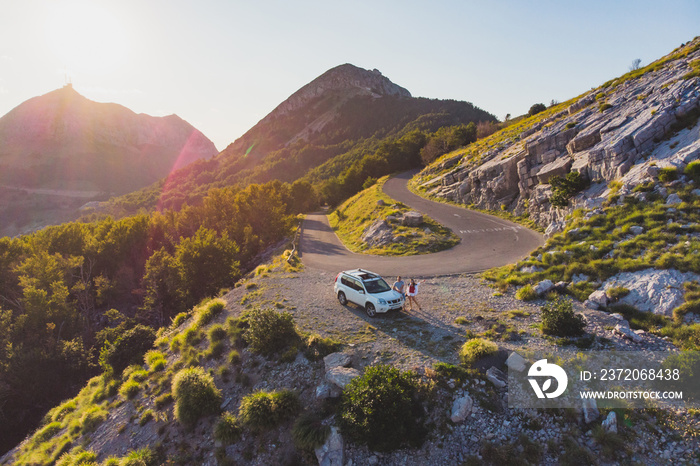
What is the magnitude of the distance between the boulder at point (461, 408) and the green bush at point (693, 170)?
24.3 metres

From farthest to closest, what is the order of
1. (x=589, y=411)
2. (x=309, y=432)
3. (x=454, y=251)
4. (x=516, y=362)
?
(x=454, y=251)
(x=516, y=362)
(x=309, y=432)
(x=589, y=411)

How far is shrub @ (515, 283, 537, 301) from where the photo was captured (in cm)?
1840

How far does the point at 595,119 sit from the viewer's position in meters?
36.8

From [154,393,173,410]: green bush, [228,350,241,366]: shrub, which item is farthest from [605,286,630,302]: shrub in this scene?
[154,393,173,410]: green bush

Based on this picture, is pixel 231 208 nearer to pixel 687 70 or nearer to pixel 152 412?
pixel 152 412

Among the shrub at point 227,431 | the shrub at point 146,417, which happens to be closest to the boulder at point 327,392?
the shrub at point 227,431

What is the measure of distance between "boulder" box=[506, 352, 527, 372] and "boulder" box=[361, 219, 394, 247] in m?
25.6

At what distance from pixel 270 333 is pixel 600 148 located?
34167 mm

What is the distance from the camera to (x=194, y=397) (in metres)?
14.3

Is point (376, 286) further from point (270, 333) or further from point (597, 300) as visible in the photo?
point (597, 300)

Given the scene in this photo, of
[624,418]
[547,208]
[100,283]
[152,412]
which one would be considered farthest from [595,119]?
[100,283]

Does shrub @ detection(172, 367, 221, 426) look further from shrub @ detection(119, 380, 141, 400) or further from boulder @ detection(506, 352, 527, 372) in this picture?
boulder @ detection(506, 352, 527, 372)

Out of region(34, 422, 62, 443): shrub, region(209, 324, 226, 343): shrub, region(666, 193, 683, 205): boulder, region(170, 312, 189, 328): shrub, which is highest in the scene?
region(666, 193, 683, 205): boulder

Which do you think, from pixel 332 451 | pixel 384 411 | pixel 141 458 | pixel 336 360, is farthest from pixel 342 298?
pixel 141 458
